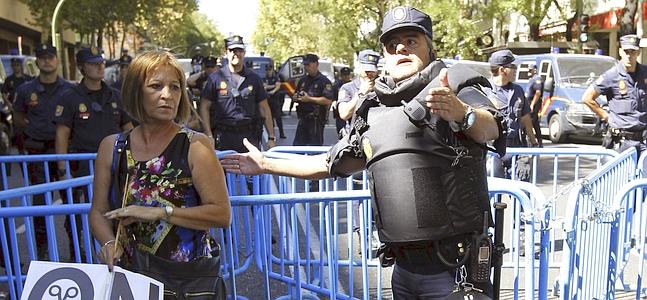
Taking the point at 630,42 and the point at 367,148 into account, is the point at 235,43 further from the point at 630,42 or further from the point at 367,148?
the point at 367,148

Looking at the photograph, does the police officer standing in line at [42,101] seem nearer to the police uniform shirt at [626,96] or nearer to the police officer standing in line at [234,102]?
the police officer standing in line at [234,102]

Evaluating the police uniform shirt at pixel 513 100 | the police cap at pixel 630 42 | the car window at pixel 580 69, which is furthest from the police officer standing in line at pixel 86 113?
the car window at pixel 580 69

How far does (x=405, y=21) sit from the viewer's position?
2.78m

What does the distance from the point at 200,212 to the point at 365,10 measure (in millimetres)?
30658

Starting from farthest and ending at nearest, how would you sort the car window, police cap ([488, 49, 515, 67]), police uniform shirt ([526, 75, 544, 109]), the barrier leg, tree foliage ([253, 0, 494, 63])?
tree foliage ([253, 0, 494, 63])
the car window
police uniform shirt ([526, 75, 544, 109])
police cap ([488, 49, 515, 67])
the barrier leg

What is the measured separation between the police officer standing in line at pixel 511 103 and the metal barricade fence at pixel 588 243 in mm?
1866

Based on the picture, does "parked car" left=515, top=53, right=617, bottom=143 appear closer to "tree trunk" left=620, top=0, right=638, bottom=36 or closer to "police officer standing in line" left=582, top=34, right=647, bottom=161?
"tree trunk" left=620, top=0, right=638, bottom=36

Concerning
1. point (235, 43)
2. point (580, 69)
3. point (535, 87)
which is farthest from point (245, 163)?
point (580, 69)

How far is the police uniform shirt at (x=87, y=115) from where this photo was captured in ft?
21.2

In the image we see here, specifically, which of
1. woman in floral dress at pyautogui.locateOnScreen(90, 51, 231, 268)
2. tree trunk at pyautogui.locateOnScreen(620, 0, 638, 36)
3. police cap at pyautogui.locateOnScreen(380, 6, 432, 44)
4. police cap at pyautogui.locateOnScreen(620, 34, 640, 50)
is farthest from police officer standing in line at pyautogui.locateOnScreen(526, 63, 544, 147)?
woman in floral dress at pyautogui.locateOnScreen(90, 51, 231, 268)

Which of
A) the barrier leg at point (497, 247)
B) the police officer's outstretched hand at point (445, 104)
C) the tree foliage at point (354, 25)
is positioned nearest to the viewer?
the police officer's outstretched hand at point (445, 104)

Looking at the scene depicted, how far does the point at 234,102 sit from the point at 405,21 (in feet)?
16.8

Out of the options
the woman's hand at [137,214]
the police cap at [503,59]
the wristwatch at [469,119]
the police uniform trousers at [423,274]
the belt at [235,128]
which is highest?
the police cap at [503,59]

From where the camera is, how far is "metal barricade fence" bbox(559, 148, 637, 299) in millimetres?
3723
